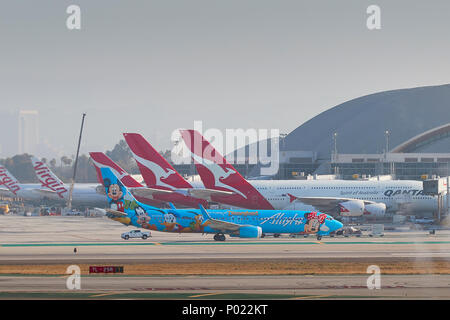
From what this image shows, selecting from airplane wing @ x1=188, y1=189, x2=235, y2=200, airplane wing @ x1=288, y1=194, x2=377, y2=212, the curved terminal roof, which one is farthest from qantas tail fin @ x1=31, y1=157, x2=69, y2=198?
airplane wing @ x1=288, y1=194, x2=377, y2=212

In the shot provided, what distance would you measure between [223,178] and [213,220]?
24246 mm

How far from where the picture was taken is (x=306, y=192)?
4045 inches

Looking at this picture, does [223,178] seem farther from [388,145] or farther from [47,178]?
[388,145]

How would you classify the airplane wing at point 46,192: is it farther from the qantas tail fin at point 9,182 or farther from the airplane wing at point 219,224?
the airplane wing at point 219,224

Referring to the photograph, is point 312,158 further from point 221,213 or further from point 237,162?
point 221,213

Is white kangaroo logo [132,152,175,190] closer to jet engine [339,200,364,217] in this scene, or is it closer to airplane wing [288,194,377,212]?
airplane wing [288,194,377,212]

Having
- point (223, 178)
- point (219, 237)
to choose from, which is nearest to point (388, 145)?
point (223, 178)

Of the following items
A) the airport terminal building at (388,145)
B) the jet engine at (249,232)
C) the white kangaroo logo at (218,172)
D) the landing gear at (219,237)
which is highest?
the airport terminal building at (388,145)

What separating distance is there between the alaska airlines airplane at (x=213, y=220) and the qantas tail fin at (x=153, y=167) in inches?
925

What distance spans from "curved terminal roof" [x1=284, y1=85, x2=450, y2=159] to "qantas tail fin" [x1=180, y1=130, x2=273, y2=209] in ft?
263

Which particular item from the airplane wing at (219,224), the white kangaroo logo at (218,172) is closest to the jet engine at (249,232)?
the airplane wing at (219,224)

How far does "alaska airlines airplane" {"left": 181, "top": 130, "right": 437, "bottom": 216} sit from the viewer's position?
97.4 metres

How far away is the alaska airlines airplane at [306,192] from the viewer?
319 feet
